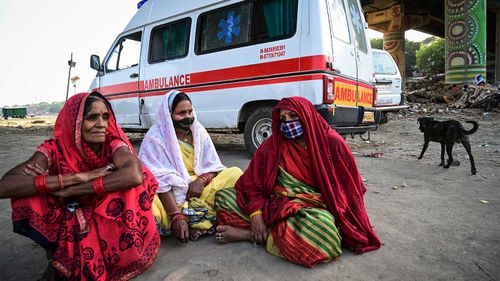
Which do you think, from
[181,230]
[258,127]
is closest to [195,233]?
[181,230]

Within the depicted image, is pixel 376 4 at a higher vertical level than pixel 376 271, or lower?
higher

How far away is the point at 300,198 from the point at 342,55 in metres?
2.64

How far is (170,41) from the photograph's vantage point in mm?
5051

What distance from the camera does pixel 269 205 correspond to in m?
2.01

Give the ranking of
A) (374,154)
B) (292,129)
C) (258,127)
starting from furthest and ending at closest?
1. (374,154)
2. (258,127)
3. (292,129)

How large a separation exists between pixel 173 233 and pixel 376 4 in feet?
53.9

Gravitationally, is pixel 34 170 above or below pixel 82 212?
above

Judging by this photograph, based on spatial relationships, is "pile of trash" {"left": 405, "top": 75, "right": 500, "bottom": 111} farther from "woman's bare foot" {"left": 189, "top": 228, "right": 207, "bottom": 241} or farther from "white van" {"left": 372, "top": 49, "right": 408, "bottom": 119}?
"woman's bare foot" {"left": 189, "top": 228, "right": 207, "bottom": 241}

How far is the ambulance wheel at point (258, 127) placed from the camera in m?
4.21

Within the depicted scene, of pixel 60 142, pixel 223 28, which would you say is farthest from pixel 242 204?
pixel 223 28

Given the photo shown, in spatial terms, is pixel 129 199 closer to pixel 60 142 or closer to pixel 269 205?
pixel 60 142

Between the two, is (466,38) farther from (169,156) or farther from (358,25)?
(169,156)

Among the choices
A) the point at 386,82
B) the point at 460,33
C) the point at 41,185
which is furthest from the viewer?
the point at 460,33

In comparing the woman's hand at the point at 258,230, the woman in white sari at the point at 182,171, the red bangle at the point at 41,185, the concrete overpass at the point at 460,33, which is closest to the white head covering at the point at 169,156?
the woman in white sari at the point at 182,171
